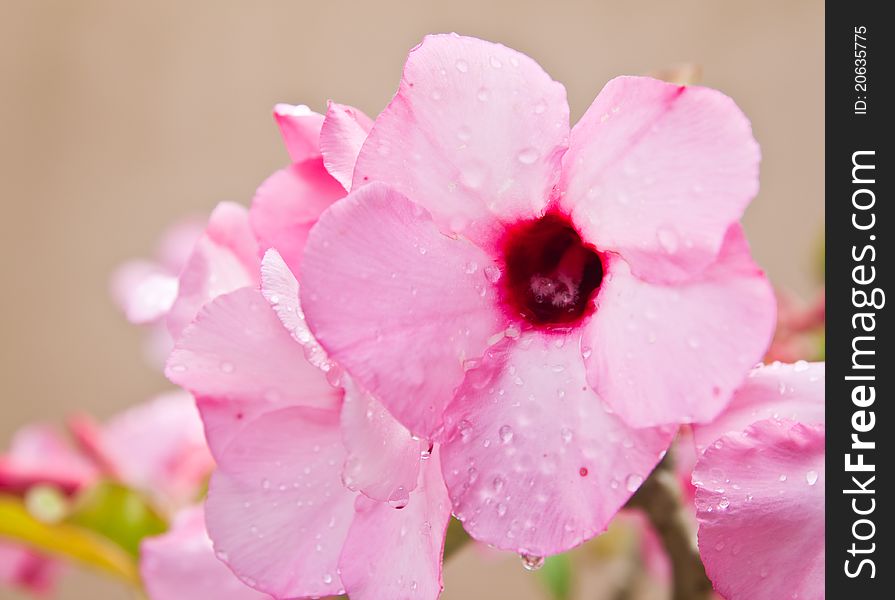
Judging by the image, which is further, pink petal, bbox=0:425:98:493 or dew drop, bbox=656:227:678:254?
pink petal, bbox=0:425:98:493

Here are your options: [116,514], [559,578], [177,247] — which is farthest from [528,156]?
[177,247]

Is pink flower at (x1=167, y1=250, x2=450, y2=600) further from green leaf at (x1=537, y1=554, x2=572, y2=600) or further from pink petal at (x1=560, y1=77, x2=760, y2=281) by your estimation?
green leaf at (x1=537, y1=554, x2=572, y2=600)

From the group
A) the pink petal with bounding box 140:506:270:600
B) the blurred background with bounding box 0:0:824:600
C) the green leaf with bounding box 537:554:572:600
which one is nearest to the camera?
the pink petal with bounding box 140:506:270:600

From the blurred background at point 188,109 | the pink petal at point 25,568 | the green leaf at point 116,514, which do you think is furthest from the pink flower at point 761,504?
the blurred background at point 188,109

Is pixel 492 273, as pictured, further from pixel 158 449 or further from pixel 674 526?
pixel 158 449

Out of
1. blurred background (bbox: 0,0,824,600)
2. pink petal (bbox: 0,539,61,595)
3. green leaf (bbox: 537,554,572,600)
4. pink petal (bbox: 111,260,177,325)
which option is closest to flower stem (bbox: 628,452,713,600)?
pink petal (bbox: 111,260,177,325)

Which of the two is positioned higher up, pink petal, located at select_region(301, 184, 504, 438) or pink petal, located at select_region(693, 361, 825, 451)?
pink petal, located at select_region(301, 184, 504, 438)

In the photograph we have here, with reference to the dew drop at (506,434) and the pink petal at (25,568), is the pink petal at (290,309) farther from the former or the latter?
the pink petal at (25,568)

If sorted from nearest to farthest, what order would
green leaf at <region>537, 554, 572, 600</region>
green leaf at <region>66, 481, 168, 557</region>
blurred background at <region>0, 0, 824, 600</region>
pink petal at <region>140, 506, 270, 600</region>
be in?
pink petal at <region>140, 506, 270, 600</region>
green leaf at <region>66, 481, 168, 557</region>
green leaf at <region>537, 554, 572, 600</region>
blurred background at <region>0, 0, 824, 600</region>
